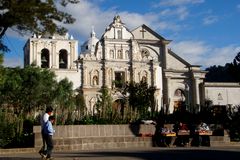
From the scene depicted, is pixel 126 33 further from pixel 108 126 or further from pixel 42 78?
pixel 108 126

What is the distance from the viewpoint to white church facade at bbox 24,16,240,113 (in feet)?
161

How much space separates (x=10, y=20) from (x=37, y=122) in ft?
23.9

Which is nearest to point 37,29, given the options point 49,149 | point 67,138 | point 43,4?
point 43,4

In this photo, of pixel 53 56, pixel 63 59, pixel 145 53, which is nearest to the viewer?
pixel 53 56

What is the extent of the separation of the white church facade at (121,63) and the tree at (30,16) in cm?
3314

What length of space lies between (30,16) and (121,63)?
38.5 m

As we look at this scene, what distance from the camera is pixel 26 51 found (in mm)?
52750

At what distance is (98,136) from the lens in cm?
1875

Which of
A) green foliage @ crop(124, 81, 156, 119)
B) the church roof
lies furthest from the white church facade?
the church roof

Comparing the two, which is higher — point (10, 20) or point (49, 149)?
point (10, 20)

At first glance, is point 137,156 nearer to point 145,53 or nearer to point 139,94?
point 139,94

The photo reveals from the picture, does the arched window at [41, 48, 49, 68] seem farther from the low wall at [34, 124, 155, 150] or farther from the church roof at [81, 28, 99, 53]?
the low wall at [34, 124, 155, 150]

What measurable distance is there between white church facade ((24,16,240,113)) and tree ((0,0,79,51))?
33142 mm

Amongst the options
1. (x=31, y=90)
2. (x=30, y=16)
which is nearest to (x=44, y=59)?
(x=31, y=90)
